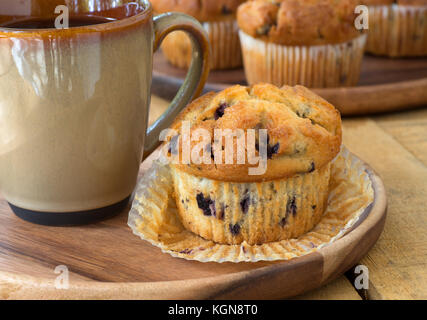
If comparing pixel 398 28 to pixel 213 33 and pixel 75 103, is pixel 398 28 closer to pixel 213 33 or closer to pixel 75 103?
pixel 213 33

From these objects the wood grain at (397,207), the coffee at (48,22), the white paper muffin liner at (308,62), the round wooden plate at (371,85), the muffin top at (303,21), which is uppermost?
the coffee at (48,22)

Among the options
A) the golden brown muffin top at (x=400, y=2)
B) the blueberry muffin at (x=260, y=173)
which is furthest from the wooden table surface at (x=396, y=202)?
the golden brown muffin top at (x=400, y=2)

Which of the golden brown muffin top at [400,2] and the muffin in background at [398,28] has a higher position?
the golden brown muffin top at [400,2]

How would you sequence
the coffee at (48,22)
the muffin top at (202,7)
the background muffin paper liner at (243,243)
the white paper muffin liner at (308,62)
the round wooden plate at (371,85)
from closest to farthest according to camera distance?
1. the background muffin paper liner at (243,243)
2. the coffee at (48,22)
3. the round wooden plate at (371,85)
4. the white paper muffin liner at (308,62)
5. the muffin top at (202,7)

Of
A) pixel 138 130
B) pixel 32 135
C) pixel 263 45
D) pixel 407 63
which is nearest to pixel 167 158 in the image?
pixel 138 130

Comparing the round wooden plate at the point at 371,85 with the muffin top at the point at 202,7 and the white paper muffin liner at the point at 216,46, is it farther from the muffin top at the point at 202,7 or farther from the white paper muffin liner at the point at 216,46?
the muffin top at the point at 202,7

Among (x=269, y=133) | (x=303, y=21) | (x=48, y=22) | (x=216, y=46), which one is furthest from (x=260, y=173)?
(x=216, y=46)
